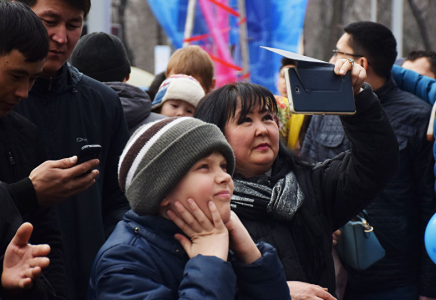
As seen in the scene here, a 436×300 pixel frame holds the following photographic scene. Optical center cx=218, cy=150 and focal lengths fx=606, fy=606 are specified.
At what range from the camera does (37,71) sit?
2.03 m

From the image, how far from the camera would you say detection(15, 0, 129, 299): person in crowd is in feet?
7.66

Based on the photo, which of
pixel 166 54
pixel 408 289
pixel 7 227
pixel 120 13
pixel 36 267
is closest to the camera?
pixel 36 267

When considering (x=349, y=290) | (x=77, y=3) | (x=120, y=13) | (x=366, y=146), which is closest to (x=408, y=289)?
(x=349, y=290)

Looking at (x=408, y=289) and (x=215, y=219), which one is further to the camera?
(x=408, y=289)

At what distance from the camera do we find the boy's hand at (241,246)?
179 centimetres

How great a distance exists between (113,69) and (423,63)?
9.15 ft

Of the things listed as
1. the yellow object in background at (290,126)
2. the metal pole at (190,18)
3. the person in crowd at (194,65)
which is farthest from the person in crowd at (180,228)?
the metal pole at (190,18)

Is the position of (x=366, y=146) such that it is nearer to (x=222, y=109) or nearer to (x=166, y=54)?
(x=222, y=109)

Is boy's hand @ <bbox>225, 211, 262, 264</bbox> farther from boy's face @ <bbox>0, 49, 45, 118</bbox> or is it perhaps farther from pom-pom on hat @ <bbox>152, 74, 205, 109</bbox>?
pom-pom on hat @ <bbox>152, 74, 205, 109</bbox>

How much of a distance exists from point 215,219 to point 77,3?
1.14 metres

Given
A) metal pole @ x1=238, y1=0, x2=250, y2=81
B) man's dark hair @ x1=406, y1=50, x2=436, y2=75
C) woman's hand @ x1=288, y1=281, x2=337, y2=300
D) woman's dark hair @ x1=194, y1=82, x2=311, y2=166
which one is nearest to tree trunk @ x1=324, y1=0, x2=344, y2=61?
metal pole @ x1=238, y1=0, x2=250, y2=81

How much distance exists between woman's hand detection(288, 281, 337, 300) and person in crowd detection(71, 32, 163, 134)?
5.12 feet

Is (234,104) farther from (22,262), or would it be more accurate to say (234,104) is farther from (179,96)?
(179,96)

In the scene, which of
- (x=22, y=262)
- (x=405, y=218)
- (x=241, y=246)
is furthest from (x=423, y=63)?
(x=22, y=262)
